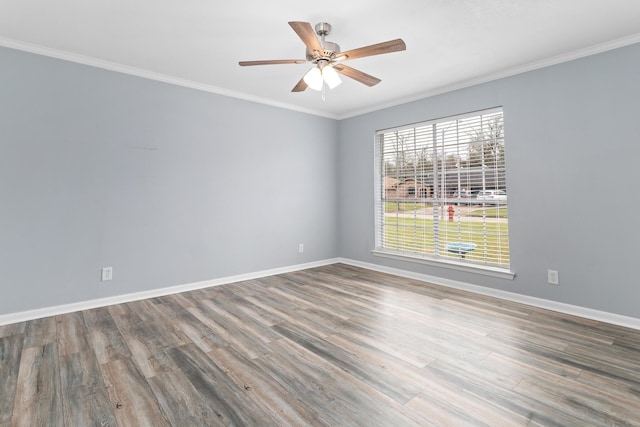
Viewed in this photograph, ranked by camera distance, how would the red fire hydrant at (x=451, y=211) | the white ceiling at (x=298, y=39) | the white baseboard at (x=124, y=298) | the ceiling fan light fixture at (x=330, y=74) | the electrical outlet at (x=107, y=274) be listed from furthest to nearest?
1. the red fire hydrant at (x=451, y=211)
2. the electrical outlet at (x=107, y=274)
3. the white baseboard at (x=124, y=298)
4. the ceiling fan light fixture at (x=330, y=74)
5. the white ceiling at (x=298, y=39)

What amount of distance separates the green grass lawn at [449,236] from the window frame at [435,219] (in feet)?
0.16

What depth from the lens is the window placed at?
11.6ft

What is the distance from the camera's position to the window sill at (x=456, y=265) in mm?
3400

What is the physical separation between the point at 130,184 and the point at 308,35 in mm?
2549

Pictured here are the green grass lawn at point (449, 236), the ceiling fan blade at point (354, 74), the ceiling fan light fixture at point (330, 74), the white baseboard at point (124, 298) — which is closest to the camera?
the ceiling fan light fixture at point (330, 74)

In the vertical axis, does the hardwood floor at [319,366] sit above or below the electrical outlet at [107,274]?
below

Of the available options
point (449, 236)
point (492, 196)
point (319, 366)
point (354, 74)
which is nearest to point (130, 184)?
point (354, 74)

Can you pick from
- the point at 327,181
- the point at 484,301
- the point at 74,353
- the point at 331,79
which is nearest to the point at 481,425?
the point at 484,301

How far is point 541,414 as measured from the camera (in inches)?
60.9

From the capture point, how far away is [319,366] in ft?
6.63

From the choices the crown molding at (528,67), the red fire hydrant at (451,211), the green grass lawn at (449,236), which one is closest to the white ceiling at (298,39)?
the crown molding at (528,67)

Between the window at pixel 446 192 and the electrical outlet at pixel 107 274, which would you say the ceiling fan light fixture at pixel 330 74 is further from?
the electrical outlet at pixel 107 274

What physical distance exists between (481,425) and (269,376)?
46.3 inches

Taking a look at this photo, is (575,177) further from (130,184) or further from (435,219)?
(130,184)
